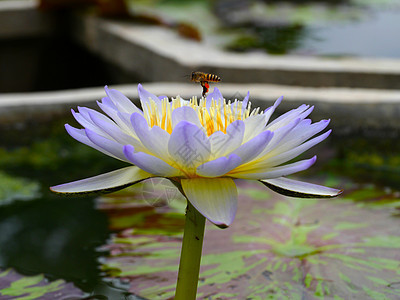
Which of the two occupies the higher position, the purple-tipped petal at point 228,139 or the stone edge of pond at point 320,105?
the stone edge of pond at point 320,105

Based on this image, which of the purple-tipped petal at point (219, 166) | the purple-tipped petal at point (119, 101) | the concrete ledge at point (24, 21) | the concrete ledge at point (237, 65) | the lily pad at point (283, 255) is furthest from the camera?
the concrete ledge at point (24, 21)

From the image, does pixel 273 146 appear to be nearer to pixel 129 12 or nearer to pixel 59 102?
pixel 59 102

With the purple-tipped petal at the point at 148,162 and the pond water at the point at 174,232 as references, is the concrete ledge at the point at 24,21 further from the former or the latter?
the purple-tipped petal at the point at 148,162

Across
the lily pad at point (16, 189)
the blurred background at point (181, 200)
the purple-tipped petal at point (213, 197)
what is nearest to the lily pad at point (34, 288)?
the blurred background at point (181, 200)

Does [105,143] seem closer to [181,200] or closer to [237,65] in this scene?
[181,200]

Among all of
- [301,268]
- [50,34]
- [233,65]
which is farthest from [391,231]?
[50,34]

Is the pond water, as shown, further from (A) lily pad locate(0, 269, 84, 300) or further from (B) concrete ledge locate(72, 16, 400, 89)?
(B) concrete ledge locate(72, 16, 400, 89)
